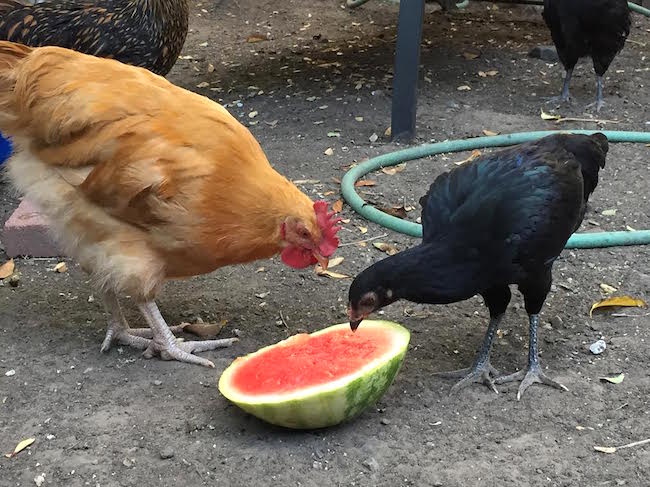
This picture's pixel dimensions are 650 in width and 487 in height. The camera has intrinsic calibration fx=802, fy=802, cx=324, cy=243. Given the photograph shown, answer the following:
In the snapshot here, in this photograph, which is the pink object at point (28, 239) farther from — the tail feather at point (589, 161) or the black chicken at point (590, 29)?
the black chicken at point (590, 29)

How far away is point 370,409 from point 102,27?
9.92 feet

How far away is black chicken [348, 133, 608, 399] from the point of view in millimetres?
2879

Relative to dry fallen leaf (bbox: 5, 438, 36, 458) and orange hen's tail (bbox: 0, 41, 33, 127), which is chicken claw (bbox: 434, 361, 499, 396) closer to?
dry fallen leaf (bbox: 5, 438, 36, 458)

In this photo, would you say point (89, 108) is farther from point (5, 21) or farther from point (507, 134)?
point (507, 134)

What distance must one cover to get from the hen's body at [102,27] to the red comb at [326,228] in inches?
91.1

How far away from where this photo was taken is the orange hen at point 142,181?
301 cm

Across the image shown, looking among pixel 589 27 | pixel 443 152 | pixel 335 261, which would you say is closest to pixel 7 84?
pixel 335 261

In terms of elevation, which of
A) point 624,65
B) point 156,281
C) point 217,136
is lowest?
point 624,65

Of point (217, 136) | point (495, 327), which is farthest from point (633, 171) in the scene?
point (217, 136)

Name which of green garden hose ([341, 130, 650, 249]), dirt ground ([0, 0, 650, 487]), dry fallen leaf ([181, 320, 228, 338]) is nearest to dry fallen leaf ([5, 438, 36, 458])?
dirt ground ([0, 0, 650, 487])

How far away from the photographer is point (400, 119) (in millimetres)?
5707

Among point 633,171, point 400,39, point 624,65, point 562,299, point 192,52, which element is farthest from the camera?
point 192,52

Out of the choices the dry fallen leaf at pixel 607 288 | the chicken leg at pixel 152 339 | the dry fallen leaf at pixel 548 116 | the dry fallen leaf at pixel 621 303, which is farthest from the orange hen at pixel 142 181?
the dry fallen leaf at pixel 548 116

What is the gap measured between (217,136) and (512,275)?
1233 mm
